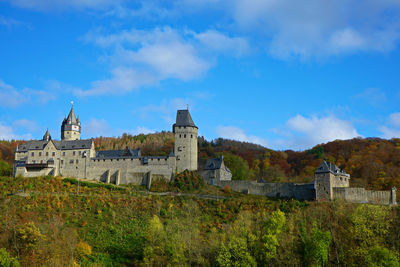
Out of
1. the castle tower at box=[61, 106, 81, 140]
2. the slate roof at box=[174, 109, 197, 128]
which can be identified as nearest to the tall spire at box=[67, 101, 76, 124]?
the castle tower at box=[61, 106, 81, 140]

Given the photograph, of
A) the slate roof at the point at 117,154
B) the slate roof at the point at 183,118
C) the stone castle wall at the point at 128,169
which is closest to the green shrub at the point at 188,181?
the stone castle wall at the point at 128,169

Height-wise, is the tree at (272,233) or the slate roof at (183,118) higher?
the slate roof at (183,118)

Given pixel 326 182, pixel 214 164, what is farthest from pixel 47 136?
pixel 326 182

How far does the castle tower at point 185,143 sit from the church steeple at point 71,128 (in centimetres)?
1618

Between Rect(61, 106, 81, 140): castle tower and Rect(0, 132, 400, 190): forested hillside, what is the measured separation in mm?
17823

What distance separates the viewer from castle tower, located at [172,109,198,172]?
191ft

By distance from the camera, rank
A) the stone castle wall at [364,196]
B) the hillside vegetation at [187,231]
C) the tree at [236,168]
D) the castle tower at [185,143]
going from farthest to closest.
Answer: the tree at [236,168]
the castle tower at [185,143]
the stone castle wall at [364,196]
the hillside vegetation at [187,231]

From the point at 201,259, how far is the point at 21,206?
21.1 m

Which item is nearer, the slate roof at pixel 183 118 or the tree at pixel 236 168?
the slate roof at pixel 183 118

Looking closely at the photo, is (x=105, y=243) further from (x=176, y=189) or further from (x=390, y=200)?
(x=390, y=200)

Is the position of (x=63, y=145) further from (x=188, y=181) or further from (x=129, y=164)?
(x=188, y=181)

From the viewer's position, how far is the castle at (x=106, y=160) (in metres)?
57.6

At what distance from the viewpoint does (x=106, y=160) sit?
194 ft

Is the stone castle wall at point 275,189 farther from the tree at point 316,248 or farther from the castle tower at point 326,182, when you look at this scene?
the tree at point 316,248
